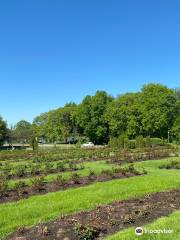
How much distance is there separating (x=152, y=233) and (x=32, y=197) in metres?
5.38

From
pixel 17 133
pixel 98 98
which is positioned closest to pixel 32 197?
pixel 98 98

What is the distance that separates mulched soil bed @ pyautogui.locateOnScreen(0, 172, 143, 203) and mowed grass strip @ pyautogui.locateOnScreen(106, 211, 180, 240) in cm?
509

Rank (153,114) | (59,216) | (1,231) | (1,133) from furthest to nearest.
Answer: (1,133) < (153,114) < (59,216) < (1,231)

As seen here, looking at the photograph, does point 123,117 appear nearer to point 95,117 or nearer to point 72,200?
point 95,117

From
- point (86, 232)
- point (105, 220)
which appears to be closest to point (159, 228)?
point (105, 220)

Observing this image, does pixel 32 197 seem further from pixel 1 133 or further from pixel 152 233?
pixel 1 133

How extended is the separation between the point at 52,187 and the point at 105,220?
5.22 meters

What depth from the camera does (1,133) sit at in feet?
236

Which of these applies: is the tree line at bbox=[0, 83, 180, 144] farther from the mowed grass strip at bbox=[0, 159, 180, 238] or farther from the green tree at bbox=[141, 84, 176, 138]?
the mowed grass strip at bbox=[0, 159, 180, 238]

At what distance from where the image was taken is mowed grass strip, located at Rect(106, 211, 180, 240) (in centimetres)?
756

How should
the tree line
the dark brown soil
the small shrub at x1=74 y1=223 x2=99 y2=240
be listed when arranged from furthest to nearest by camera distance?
1. the tree line
2. the dark brown soil
3. the small shrub at x1=74 y1=223 x2=99 y2=240

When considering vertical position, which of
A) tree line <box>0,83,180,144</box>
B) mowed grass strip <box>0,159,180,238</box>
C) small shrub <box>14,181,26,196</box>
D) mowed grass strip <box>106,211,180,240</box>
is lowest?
mowed grass strip <box>106,211,180,240</box>

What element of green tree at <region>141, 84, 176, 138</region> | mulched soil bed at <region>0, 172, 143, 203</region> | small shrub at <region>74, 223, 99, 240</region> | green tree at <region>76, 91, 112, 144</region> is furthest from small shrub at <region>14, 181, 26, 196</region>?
green tree at <region>76, 91, 112, 144</region>

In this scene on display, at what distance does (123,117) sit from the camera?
2859 inches
